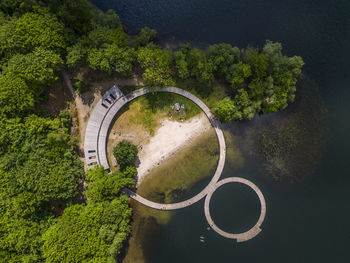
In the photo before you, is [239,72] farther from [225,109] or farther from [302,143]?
[302,143]

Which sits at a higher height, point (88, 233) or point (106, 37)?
point (106, 37)

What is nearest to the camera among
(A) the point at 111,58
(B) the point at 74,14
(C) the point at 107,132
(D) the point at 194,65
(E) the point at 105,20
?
(A) the point at 111,58

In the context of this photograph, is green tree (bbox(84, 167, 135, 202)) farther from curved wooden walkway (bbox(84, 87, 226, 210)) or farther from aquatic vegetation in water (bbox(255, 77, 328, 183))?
aquatic vegetation in water (bbox(255, 77, 328, 183))

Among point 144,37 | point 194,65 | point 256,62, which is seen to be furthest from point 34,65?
point 256,62

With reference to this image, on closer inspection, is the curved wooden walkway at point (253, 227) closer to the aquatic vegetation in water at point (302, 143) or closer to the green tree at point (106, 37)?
the aquatic vegetation in water at point (302, 143)

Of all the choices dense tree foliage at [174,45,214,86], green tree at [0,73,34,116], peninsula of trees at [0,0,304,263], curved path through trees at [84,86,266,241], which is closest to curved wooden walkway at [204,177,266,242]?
curved path through trees at [84,86,266,241]

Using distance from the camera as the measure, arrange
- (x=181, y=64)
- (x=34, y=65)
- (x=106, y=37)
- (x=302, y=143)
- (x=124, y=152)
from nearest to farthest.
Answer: (x=34, y=65) → (x=106, y=37) → (x=181, y=64) → (x=124, y=152) → (x=302, y=143)

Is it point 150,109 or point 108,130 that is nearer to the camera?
point 108,130
